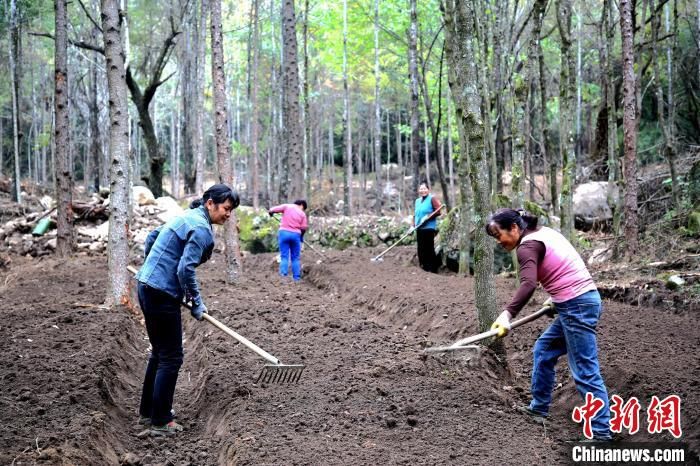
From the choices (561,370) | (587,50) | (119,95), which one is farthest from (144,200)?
(587,50)

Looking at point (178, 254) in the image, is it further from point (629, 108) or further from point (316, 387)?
point (629, 108)

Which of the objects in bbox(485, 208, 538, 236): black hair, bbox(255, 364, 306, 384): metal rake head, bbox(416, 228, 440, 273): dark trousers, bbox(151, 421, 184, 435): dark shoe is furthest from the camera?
bbox(416, 228, 440, 273): dark trousers

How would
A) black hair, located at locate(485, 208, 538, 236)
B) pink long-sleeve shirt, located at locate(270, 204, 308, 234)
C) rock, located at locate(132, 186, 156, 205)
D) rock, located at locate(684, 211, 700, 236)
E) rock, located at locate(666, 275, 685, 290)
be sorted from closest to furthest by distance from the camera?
black hair, located at locate(485, 208, 538, 236) → rock, located at locate(666, 275, 685, 290) → rock, located at locate(684, 211, 700, 236) → pink long-sleeve shirt, located at locate(270, 204, 308, 234) → rock, located at locate(132, 186, 156, 205)

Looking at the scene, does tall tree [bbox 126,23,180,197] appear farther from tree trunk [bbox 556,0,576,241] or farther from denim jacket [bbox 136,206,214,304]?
denim jacket [bbox 136,206,214,304]

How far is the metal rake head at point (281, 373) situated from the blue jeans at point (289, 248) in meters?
7.45

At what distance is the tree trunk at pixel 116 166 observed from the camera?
9.09 m

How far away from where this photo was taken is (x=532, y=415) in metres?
5.13

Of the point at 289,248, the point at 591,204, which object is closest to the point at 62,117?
the point at 289,248

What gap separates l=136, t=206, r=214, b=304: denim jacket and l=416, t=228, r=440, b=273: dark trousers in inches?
335

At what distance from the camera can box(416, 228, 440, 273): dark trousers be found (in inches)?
520

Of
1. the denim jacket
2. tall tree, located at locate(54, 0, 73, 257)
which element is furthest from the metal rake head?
tall tree, located at locate(54, 0, 73, 257)

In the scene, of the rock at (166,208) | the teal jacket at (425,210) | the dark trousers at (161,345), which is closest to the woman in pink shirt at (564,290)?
the dark trousers at (161,345)

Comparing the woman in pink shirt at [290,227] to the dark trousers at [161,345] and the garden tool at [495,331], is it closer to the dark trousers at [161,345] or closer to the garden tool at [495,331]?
the garden tool at [495,331]

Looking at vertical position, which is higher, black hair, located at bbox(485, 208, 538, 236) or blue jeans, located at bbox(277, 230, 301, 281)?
black hair, located at bbox(485, 208, 538, 236)
